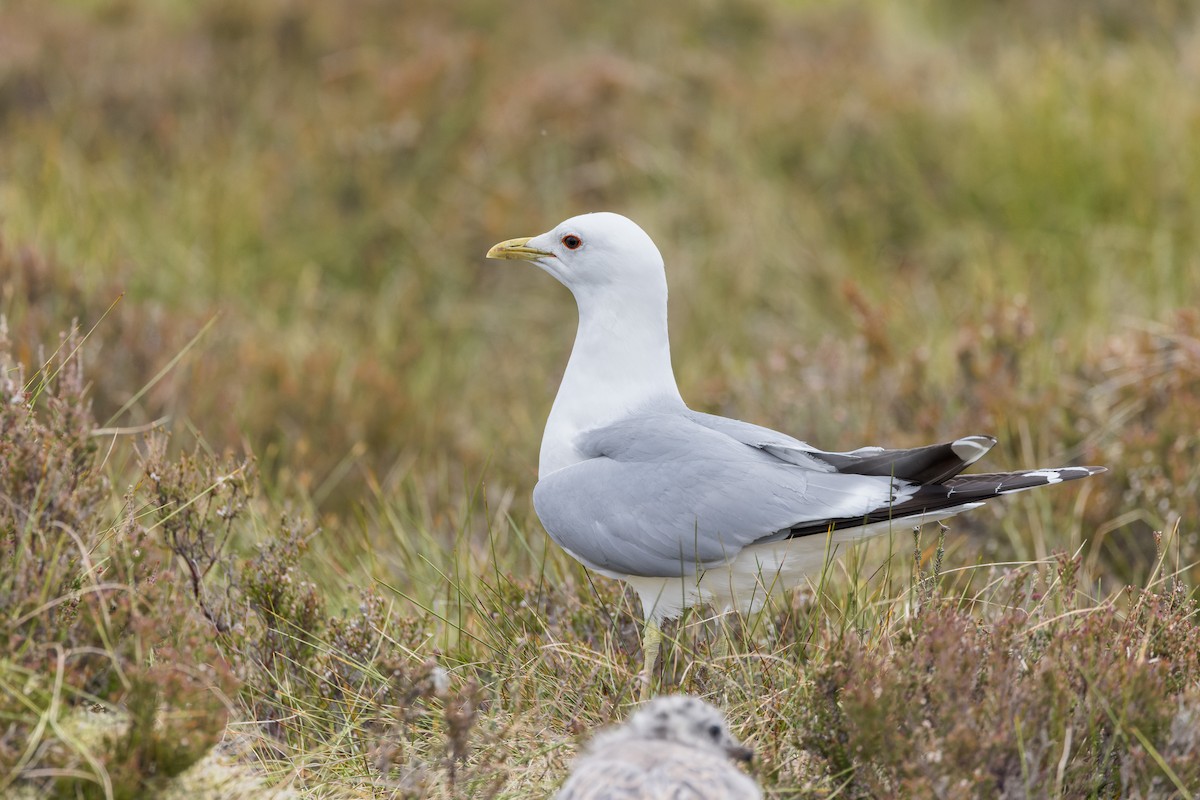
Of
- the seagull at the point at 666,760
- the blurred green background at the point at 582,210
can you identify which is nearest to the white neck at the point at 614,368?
the blurred green background at the point at 582,210

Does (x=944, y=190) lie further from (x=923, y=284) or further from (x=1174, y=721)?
(x=1174, y=721)

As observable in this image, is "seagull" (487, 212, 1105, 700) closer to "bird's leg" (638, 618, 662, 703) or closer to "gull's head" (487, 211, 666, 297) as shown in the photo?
"bird's leg" (638, 618, 662, 703)

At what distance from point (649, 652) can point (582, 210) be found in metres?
5.61

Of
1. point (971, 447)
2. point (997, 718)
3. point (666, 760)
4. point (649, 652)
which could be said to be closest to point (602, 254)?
point (649, 652)

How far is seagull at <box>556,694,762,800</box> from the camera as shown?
2182mm

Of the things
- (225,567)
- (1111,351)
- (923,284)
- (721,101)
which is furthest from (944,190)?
(225,567)

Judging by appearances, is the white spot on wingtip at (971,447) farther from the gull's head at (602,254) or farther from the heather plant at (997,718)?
the gull's head at (602,254)

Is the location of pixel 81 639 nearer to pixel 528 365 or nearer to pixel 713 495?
pixel 713 495

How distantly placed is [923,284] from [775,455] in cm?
456

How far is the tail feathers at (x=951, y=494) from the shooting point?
2.93 m

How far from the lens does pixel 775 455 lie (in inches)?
129

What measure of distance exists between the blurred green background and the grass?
26 mm

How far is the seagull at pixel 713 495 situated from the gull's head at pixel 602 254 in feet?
0.90

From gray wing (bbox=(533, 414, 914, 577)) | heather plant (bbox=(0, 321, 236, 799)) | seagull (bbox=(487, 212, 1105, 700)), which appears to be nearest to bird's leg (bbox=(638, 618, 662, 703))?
seagull (bbox=(487, 212, 1105, 700))
